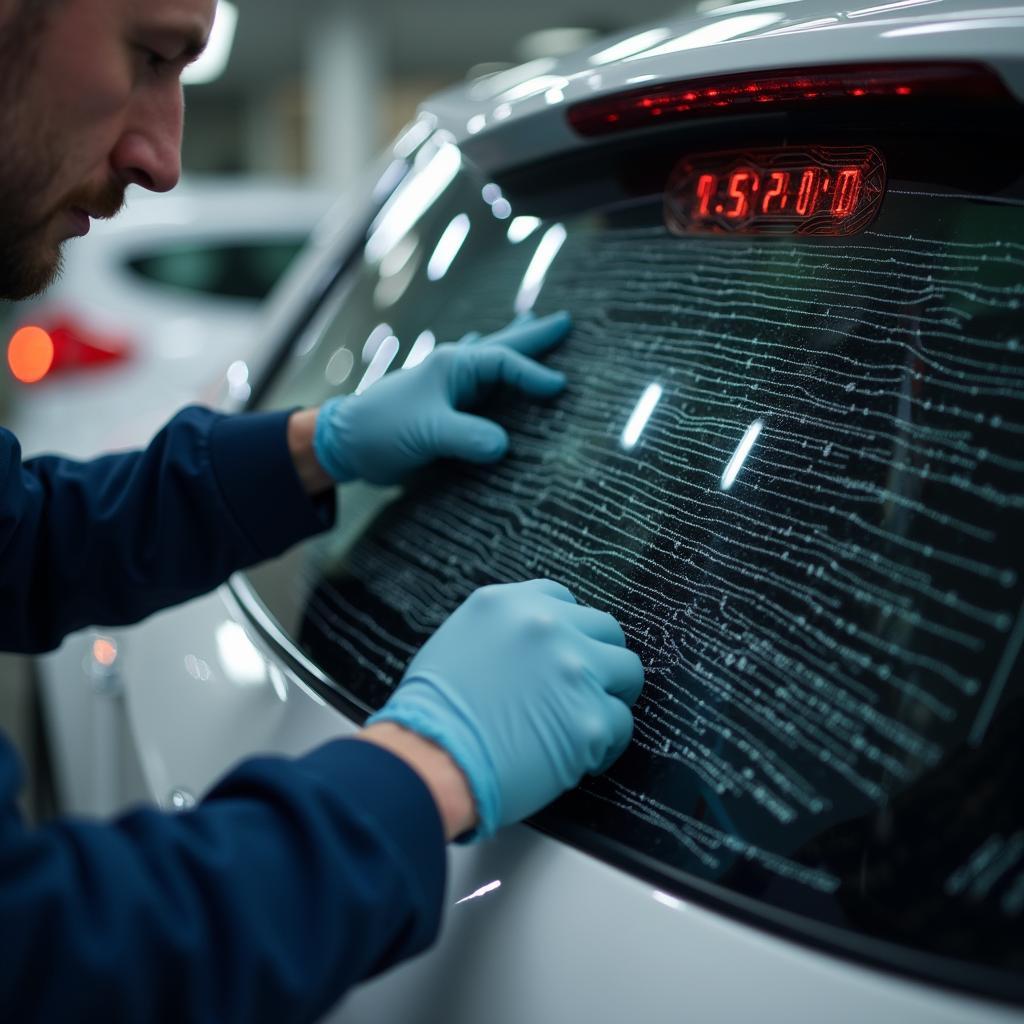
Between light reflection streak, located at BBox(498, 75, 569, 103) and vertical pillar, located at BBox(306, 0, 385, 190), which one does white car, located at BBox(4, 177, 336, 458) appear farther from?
vertical pillar, located at BBox(306, 0, 385, 190)

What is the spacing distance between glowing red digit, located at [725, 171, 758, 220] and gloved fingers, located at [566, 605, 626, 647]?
1.34 ft

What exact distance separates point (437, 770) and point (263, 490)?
23.8 inches

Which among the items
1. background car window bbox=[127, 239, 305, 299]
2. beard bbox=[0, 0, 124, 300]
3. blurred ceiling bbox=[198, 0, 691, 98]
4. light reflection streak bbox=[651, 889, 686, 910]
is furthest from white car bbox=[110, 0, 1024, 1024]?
blurred ceiling bbox=[198, 0, 691, 98]

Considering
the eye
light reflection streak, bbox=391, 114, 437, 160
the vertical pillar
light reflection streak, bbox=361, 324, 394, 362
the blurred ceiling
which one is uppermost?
the blurred ceiling

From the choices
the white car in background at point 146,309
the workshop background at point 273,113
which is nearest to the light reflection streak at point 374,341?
the workshop background at point 273,113

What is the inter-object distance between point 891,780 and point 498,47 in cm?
1365

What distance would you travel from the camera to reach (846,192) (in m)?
0.90

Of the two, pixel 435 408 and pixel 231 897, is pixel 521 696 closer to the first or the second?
pixel 231 897

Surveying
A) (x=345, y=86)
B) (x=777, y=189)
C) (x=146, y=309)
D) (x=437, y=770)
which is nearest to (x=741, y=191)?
(x=777, y=189)

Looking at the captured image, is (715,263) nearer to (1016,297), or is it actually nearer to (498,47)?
(1016,297)

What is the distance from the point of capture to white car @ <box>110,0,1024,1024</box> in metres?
0.66

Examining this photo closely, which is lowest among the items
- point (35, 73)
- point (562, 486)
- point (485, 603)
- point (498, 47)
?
point (485, 603)

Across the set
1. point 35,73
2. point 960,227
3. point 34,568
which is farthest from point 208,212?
point 960,227

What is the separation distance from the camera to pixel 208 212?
14.7ft
